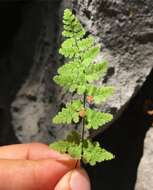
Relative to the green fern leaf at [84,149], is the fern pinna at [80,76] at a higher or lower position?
higher

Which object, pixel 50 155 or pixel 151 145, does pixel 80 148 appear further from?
pixel 151 145

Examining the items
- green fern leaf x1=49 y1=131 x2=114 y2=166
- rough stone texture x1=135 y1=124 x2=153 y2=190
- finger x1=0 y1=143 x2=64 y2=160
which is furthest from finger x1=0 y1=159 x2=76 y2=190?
rough stone texture x1=135 y1=124 x2=153 y2=190

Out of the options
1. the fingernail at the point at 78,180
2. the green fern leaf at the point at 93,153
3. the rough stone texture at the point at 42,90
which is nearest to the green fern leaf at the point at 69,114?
the green fern leaf at the point at 93,153

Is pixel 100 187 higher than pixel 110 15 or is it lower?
lower

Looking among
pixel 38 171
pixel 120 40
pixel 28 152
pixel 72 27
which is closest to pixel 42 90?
pixel 28 152

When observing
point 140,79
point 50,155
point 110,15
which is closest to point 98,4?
point 110,15

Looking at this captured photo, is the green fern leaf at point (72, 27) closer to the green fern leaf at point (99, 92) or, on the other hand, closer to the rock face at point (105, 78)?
the green fern leaf at point (99, 92)
